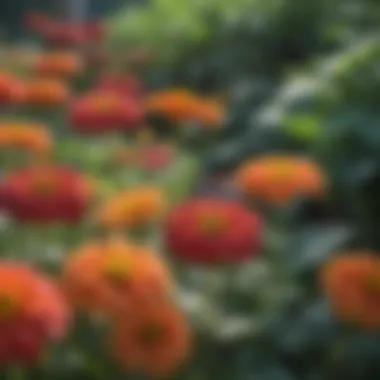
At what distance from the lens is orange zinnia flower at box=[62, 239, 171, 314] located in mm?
872

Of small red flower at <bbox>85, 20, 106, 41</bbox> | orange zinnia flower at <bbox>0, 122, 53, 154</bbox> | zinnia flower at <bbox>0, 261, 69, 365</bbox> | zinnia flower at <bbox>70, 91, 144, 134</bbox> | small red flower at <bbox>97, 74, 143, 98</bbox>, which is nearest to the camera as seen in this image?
zinnia flower at <bbox>0, 261, 69, 365</bbox>

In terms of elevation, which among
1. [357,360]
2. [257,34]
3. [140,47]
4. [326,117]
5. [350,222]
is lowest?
[357,360]

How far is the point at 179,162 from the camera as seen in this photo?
1.25 meters

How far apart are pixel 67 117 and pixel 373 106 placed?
0.39 m

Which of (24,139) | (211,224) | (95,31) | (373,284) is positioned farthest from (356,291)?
(95,31)

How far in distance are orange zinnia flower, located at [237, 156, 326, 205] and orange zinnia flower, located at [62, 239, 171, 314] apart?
0.55 feet

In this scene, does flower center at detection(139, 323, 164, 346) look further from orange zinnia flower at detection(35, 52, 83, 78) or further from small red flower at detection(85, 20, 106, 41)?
small red flower at detection(85, 20, 106, 41)

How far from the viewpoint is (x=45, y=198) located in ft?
3.20

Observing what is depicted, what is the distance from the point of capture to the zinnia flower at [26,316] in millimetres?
800

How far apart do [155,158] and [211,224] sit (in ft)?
1.09

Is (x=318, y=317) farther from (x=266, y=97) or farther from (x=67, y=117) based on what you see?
(x=266, y=97)

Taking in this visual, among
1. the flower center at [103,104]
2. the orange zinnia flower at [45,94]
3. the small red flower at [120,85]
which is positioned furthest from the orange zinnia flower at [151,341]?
the small red flower at [120,85]

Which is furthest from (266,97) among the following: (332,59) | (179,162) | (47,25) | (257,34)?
(47,25)

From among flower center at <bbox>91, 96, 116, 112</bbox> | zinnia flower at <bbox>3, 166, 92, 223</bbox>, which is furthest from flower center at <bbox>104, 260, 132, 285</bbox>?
flower center at <bbox>91, 96, 116, 112</bbox>
